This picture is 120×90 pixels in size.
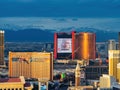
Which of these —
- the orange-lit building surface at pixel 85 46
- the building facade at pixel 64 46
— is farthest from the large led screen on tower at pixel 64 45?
the orange-lit building surface at pixel 85 46

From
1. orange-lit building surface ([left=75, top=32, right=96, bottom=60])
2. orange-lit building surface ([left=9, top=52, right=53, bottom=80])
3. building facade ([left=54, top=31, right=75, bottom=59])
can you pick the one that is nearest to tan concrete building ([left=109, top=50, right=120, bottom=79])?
orange-lit building surface ([left=9, top=52, right=53, bottom=80])

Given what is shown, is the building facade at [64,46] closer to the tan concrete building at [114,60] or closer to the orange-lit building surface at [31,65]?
the orange-lit building surface at [31,65]

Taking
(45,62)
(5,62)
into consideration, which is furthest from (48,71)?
(5,62)

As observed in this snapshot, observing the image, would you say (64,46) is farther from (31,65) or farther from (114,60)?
(114,60)

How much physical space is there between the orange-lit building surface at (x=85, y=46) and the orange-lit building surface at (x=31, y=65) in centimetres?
1619

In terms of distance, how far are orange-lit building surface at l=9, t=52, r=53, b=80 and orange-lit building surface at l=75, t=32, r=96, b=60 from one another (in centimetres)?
1619

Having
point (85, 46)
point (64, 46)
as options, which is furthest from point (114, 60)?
point (64, 46)

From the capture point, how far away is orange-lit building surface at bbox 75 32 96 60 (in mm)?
77188

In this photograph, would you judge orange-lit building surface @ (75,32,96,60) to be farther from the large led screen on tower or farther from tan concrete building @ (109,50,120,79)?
tan concrete building @ (109,50,120,79)

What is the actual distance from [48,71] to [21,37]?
45.2 meters

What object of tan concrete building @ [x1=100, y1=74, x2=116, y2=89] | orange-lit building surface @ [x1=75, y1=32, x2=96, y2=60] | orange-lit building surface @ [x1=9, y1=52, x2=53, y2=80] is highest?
orange-lit building surface @ [x1=75, y1=32, x2=96, y2=60]

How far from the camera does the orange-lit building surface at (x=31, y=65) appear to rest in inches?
2304

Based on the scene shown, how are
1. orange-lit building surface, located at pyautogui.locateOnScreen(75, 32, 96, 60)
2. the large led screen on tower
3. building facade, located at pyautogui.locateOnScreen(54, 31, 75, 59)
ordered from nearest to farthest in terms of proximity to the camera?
orange-lit building surface, located at pyautogui.locateOnScreen(75, 32, 96, 60) → building facade, located at pyautogui.locateOnScreen(54, 31, 75, 59) → the large led screen on tower

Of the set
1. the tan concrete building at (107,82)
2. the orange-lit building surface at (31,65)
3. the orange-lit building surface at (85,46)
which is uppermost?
the orange-lit building surface at (85,46)
